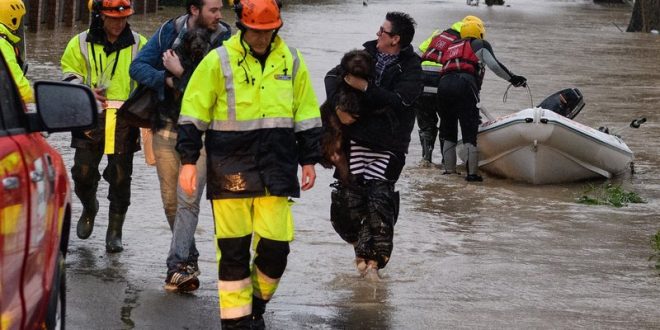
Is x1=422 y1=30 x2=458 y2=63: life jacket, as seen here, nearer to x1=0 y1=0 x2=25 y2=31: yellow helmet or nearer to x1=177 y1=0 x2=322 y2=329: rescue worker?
x1=0 y1=0 x2=25 y2=31: yellow helmet

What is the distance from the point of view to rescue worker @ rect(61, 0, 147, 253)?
925 centimetres

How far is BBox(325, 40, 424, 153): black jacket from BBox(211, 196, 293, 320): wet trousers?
1524mm

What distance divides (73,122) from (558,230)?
21.9 feet

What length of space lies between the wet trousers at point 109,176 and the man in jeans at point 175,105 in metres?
0.84

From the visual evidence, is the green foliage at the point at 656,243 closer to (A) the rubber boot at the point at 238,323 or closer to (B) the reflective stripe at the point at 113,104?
(B) the reflective stripe at the point at 113,104

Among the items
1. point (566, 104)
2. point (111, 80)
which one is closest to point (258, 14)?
point (111, 80)

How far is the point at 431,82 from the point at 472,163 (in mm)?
956

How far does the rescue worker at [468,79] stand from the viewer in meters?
13.8

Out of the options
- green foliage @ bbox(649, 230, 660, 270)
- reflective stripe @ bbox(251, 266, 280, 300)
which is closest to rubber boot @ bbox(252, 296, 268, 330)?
reflective stripe @ bbox(251, 266, 280, 300)

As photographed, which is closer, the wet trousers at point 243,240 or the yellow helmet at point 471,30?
the wet trousers at point 243,240

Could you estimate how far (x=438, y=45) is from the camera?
14.2 metres

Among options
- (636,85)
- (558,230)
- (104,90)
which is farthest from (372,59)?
(636,85)

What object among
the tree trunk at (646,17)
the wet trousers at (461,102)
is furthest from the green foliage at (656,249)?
the tree trunk at (646,17)

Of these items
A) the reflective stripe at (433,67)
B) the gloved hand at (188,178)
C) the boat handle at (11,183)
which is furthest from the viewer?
the reflective stripe at (433,67)
